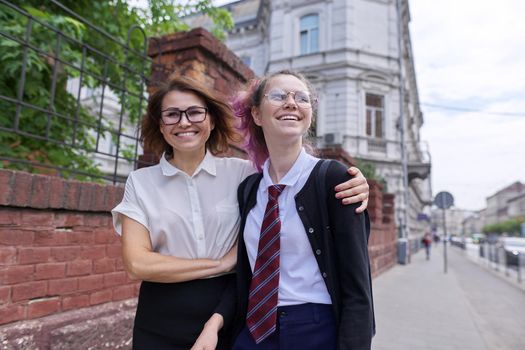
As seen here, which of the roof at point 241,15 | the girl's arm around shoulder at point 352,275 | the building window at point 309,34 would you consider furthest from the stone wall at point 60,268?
the roof at point 241,15

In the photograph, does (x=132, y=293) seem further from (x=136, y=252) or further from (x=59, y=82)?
(x=59, y=82)

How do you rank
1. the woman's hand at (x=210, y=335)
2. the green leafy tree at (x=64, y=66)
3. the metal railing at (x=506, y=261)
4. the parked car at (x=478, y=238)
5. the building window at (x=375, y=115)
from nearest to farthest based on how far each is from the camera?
the woman's hand at (x=210, y=335) → the green leafy tree at (x=64, y=66) → the metal railing at (x=506, y=261) → the building window at (x=375, y=115) → the parked car at (x=478, y=238)

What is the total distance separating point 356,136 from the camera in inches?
782

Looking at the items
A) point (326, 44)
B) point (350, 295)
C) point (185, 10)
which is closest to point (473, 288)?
point (185, 10)

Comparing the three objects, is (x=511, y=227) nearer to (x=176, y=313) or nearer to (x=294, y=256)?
(x=294, y=256)

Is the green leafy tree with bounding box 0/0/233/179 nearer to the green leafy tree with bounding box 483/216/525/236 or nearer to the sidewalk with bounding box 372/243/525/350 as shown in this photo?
the sidewalk with bounding box 372/243/525/350

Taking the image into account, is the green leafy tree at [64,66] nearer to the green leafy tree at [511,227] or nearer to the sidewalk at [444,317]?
Result: the sidewalk at [444,317]

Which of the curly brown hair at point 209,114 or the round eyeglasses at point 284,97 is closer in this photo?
the round eyeglasses at point 284,97

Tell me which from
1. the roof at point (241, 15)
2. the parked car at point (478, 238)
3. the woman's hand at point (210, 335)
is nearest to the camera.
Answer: the woman's hand at point (210, 335)

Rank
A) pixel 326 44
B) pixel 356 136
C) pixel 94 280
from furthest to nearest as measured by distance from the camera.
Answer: pixel 326 44 → pixel 356 136 → pixel 94 280

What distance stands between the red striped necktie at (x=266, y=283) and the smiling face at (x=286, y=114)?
329 millimetres

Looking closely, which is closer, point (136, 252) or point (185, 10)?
point (136, 252)

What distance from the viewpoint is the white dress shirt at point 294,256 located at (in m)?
1.48

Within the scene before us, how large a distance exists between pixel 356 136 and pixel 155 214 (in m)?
19.1
